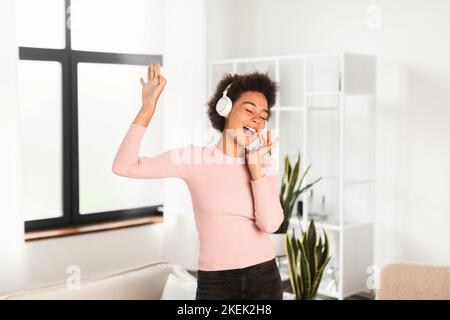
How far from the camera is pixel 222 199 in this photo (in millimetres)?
1173

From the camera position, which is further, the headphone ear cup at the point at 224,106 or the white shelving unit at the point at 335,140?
the white shelving unit at the point at 335,140

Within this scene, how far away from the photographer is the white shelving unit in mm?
3564

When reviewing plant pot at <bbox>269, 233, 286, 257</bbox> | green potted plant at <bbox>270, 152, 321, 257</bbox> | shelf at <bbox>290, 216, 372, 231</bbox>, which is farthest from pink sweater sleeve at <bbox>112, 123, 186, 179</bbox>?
shelf at <bbox>290, 216, 372, 231</bbox>

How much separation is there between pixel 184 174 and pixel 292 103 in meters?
3.02

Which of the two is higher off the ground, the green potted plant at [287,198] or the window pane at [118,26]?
the window pane at [118,26]

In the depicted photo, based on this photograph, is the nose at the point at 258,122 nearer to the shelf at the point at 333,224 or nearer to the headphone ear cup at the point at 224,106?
the headphone ear cup at the point at 224,106

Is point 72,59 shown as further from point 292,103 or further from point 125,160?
point 125,160

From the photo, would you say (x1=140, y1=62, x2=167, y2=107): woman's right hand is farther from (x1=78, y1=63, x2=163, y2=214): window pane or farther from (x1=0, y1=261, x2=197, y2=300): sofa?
(x1=78, y1=63, x2=163, y2=214): window pane

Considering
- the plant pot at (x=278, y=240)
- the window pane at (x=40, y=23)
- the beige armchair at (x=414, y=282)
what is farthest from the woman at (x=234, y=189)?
the window pane at (x=40, y=23)

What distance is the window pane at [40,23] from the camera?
3459 millimetres

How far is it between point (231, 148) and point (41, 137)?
2.61 m

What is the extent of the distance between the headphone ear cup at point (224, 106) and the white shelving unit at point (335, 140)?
2.31 m

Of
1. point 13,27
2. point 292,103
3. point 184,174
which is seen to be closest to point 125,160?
point 184,174

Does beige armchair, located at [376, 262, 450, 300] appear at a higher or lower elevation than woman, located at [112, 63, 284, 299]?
lower
